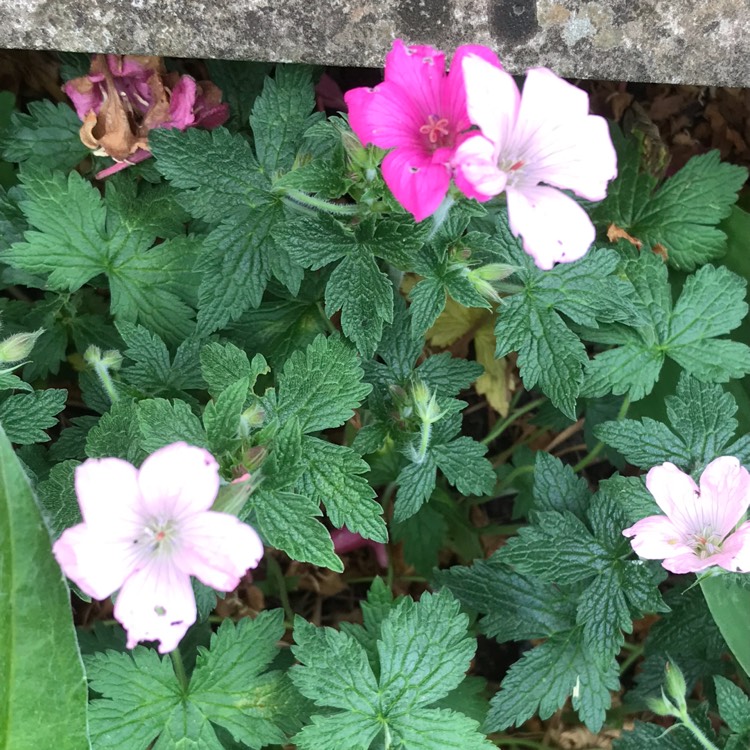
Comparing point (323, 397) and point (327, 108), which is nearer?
point (323, 397)

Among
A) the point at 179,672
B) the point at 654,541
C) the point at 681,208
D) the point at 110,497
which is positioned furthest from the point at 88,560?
the point at 681,208

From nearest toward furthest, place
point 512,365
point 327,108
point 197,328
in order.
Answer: point 197,328 → point 327,108 → point 512,365

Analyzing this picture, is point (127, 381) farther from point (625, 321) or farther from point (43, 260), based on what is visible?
point (625, 321)

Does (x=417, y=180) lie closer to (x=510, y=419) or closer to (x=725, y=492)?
(x=725, y=492)

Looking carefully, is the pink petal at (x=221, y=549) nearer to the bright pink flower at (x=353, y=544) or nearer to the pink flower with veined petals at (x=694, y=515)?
the pink flower with veined petals at (x=694, y=515)

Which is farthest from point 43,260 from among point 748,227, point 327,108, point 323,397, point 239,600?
point 748,227

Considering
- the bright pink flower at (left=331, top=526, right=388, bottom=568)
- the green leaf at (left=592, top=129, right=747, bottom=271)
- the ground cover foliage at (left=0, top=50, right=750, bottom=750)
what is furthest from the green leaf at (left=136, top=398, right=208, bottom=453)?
the green leaf at (left=592, top=129, right=747, bottom=271)
